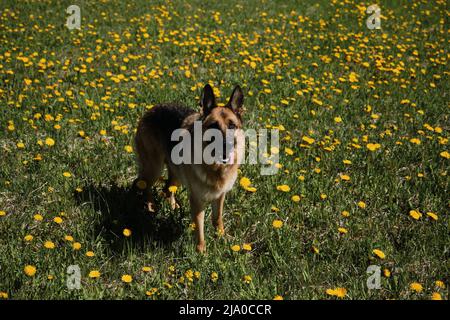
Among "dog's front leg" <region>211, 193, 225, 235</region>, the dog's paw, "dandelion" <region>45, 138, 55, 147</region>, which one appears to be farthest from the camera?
"dandelion" <region>45, 138, 55, 147</region>

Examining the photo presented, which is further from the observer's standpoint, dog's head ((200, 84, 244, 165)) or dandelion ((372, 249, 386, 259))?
dog's head ((200, 84, 244, 165))

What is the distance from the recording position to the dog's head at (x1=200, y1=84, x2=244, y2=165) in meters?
3.39

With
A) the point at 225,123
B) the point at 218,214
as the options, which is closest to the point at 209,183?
the point at 218,214

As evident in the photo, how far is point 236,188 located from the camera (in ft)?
14.2

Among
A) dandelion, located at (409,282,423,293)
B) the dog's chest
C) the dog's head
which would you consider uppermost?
the dog's head

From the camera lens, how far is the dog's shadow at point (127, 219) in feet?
11.9

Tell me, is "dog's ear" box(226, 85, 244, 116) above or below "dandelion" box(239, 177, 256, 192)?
above

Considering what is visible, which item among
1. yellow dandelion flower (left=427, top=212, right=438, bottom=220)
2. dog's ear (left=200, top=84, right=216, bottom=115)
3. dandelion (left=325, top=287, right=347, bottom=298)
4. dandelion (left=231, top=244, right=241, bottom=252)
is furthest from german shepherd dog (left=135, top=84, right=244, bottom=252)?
yellow dandelion flower (left=427, top=212, right=438, bottom=220)

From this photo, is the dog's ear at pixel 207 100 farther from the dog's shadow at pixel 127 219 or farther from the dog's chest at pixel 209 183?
the dog's shadow at pixel 127 219

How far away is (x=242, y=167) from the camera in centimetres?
458

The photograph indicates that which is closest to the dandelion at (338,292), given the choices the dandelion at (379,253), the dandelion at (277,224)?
the dandelion at (379,253)

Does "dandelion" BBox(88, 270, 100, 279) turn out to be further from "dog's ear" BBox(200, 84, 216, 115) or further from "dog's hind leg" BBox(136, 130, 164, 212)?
"dog's ear" BBox(200, 84, 216, 115)

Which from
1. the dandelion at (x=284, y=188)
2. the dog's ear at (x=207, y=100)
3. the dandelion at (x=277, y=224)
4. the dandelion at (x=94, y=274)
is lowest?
the dandelion at (x=94, y=274)

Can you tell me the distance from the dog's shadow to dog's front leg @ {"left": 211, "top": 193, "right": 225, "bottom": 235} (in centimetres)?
35
